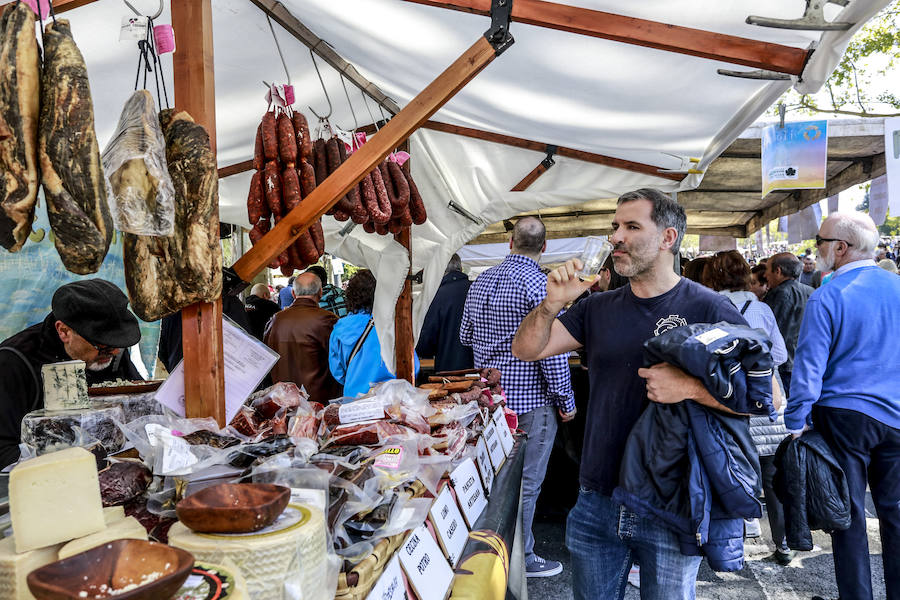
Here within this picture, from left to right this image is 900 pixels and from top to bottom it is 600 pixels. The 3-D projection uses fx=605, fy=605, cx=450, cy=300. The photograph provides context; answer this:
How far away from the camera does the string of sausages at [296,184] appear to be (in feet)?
8.25

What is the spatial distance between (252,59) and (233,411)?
1709 mm

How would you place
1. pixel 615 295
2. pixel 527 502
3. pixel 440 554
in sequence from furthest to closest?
1. pixel 527 502
2. pixel 615 295
3. pixel 440 554

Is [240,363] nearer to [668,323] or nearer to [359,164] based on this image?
[359,164]

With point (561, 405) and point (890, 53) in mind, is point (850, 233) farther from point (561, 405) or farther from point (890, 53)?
point (890, 53)

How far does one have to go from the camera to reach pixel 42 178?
124 centimetres

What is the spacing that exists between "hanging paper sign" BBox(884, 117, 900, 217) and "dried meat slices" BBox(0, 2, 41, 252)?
4.69 metres

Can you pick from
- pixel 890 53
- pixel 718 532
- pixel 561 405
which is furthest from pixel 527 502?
pixel 890 53

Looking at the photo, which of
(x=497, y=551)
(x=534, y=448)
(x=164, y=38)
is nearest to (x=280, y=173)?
(x=164, y=38)

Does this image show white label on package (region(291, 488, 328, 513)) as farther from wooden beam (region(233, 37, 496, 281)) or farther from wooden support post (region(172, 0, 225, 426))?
wooden beam (region(233, 37, 496, 281))

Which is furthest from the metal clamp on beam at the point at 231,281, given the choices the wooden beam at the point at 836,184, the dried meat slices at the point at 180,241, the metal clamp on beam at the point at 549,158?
the wooden beam at the point at 836,184

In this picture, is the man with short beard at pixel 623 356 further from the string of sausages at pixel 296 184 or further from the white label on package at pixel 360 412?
the string of sausages at pixel 296 184

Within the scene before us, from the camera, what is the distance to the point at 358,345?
3924mm

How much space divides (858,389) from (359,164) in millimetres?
2742

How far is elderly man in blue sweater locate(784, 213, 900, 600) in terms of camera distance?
3072 millimetres
